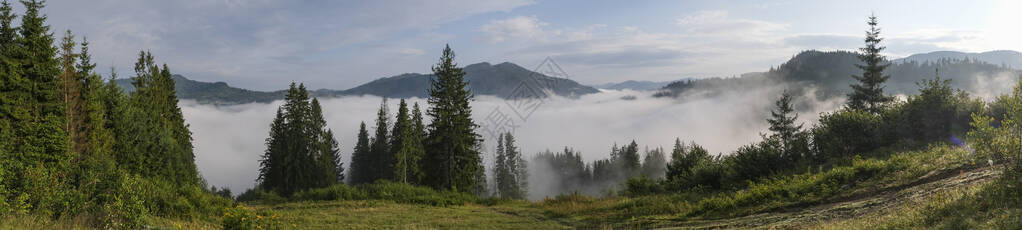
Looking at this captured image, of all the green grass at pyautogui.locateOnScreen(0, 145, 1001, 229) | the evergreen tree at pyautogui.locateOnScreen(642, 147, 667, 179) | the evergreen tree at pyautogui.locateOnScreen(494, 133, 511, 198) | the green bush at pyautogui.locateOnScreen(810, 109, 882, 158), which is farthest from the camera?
the evergreen tree at pyautogui.locateOnScreen(642, 147, 667, 179)

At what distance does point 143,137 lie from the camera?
30.6m

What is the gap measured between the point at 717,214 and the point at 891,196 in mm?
4359

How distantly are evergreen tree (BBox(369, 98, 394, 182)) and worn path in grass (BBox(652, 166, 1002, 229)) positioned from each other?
173ft

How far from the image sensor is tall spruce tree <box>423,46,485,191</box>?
3553 cm

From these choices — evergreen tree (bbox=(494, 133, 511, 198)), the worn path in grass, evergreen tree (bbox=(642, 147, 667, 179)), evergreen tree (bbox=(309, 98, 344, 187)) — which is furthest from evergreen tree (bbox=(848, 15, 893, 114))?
evergreen tree (bbox=(642, 147, 667, 179))

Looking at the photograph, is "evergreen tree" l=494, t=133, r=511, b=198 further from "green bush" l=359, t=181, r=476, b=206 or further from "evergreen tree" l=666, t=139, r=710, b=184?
"evergreen tree" l=666, t=139, r=710, b=184

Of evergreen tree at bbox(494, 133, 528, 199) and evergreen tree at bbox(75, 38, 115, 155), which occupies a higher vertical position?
evergreen tree at bbox(75, 38, 115, 155)

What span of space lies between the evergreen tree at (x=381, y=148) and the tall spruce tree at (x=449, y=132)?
25.0 meters

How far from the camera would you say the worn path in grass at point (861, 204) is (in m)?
9.50

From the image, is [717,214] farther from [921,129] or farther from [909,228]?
[921,129]

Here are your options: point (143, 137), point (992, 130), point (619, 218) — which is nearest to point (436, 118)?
point (143, 137)

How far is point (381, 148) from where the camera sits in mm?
60969

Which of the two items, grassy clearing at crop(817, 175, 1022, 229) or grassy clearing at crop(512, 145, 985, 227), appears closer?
grassy clearing at crop(817, 175, 1022, 229)

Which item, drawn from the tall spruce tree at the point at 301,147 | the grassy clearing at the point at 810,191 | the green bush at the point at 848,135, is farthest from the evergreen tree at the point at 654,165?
the grassy clearing at the point at 810,191
